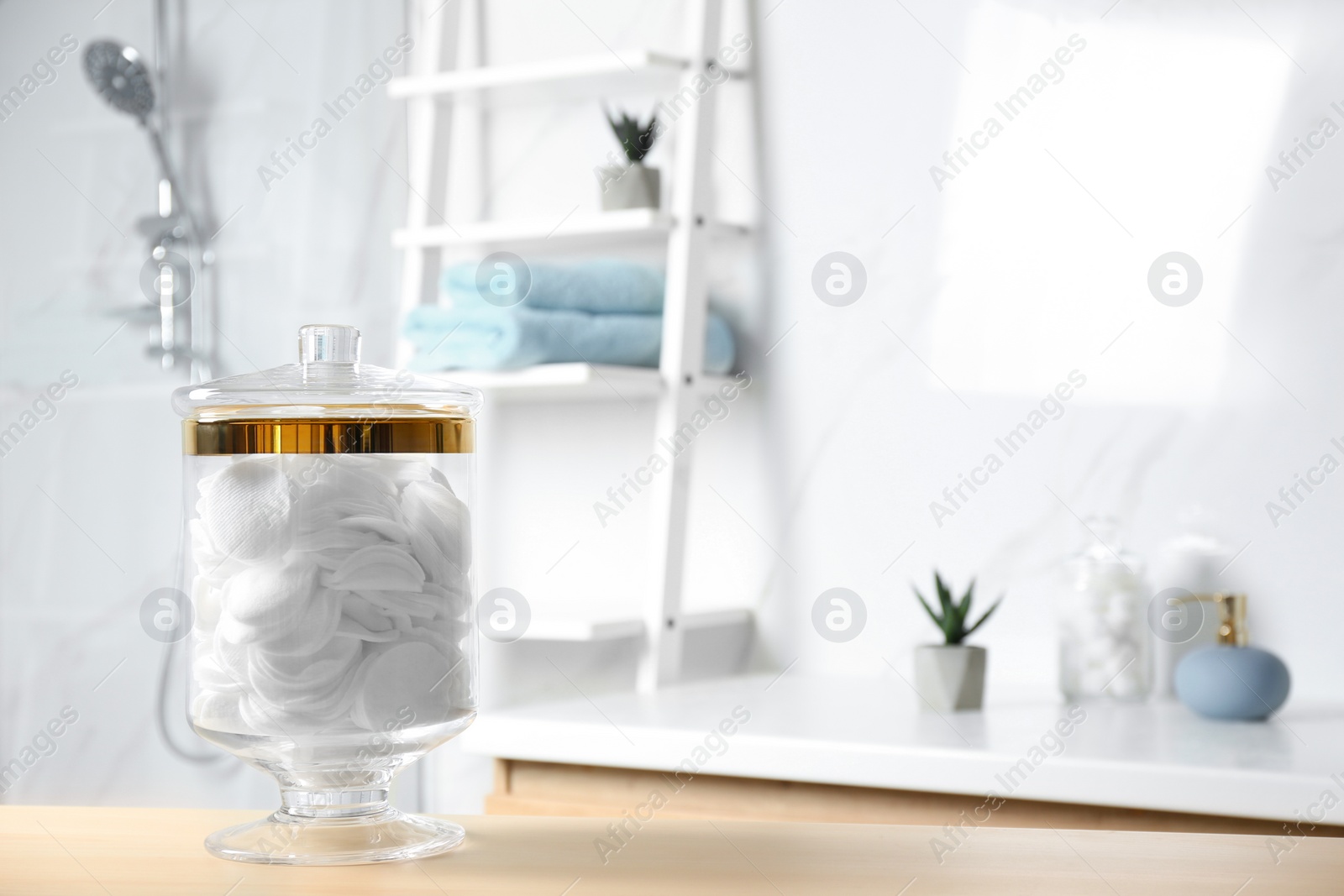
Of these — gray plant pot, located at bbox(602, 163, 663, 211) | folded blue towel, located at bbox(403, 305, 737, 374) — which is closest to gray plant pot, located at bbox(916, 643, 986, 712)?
folded blue towel, located at bbox(403, 305, 737, 374)

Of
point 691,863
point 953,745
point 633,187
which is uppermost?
point 633,187

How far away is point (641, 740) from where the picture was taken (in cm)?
119

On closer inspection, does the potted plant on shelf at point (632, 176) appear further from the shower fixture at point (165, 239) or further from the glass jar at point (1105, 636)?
the glass jar at point (1105, 636)

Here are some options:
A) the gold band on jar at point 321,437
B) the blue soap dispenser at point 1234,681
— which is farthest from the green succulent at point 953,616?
the gold band on jar at point 321,437

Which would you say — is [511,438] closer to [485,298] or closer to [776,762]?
[485,298]

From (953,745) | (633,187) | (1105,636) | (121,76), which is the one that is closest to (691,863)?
(953,745)

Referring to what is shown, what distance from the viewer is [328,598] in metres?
0.40

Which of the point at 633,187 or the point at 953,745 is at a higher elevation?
the point at 633,187

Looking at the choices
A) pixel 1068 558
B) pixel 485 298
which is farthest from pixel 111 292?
pixel 1068 558

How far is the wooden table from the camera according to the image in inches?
15.1

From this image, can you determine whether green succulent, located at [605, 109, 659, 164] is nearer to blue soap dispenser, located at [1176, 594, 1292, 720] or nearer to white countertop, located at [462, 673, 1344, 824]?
white countertop, located at [462, 673, 1344, 824]

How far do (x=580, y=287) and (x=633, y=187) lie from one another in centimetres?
14

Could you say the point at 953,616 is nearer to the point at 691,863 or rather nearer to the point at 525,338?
the point at 525,338

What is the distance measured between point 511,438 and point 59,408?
541 millimetres
